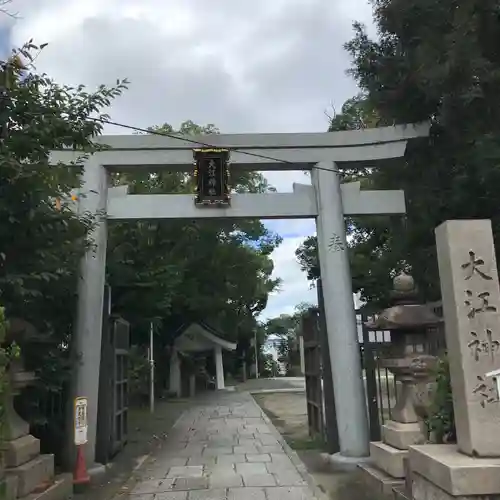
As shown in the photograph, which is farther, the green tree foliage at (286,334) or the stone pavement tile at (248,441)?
the green tree foliage at (286,334)

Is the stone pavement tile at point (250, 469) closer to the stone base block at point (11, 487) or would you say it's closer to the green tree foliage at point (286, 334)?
the stone base block at point (11, 487)

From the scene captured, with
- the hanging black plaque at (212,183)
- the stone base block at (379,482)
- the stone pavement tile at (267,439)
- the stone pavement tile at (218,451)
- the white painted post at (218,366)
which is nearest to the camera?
the stone base block at (379,482)

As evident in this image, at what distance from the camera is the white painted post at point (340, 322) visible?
738cm

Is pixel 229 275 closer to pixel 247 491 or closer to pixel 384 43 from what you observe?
pixel 384 43

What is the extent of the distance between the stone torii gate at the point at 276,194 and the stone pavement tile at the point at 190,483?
216 centimetres

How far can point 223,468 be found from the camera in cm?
755

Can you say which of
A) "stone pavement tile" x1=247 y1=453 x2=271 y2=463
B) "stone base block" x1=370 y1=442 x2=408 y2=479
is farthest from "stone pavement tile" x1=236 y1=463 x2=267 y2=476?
"stone base block" x1=370 y1=442 x2=408 y2=479

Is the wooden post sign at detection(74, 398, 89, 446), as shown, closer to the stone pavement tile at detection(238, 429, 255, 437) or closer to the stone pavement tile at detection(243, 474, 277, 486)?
the stone pavement tile at detection(243, 474, 277, 486)

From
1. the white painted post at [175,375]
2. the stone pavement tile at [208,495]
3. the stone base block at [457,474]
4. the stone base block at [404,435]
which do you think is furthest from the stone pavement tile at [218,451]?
the white painted post at [175,375]

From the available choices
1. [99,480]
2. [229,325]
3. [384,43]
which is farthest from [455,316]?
[229,325]

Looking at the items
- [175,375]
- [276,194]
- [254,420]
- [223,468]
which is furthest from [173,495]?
[175,375]

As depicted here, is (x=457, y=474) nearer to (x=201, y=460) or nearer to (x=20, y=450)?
(x=20, y=450)

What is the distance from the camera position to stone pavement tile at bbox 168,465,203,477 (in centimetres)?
719

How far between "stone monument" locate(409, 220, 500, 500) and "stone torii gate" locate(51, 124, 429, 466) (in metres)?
3.37
